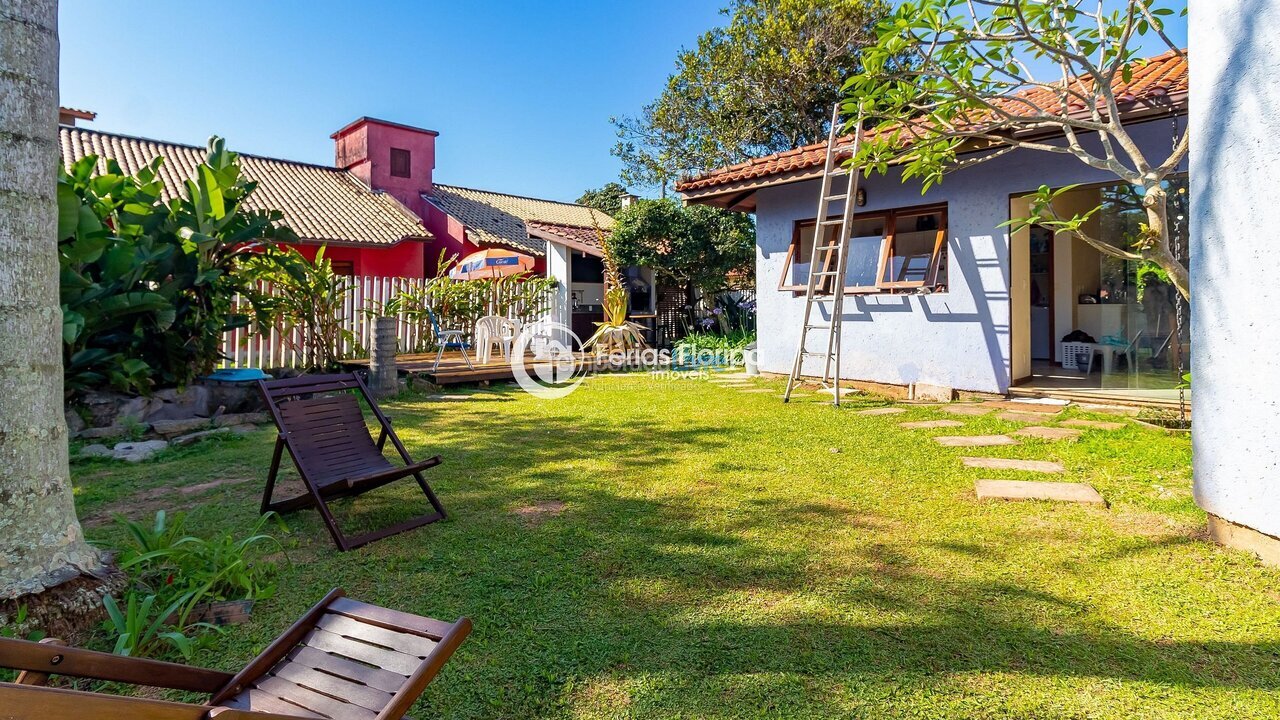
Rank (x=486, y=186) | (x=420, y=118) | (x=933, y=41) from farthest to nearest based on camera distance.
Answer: (x=486, y=186), (x=420, y=118), (x=933, y=41)

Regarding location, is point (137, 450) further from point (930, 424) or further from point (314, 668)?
point (930, 424)

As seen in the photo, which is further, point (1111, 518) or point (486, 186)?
point (486, 186)

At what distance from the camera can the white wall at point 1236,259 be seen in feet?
9.33

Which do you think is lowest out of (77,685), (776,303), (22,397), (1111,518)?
(77,685)

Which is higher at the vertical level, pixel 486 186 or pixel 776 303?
pixel 486 186

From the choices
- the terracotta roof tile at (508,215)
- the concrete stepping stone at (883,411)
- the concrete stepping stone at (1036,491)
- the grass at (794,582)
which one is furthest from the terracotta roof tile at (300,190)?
the concrete stepping stone at (1036,491)

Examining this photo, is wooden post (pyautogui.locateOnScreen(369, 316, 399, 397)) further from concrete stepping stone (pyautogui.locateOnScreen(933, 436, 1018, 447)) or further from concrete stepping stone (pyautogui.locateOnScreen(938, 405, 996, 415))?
concrete stepping stone (pyautogui.locateOnScreen(938, 405, 996, 415))

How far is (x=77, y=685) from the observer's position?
7.58ft

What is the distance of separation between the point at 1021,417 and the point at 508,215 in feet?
70.6

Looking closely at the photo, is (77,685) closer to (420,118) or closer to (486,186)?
(420,118)

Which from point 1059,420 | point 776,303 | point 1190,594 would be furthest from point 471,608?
point 776,303

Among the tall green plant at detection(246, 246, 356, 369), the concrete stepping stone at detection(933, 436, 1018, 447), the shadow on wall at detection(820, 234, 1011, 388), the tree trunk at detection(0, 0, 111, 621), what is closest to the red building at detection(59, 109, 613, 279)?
the tall green plant at detection(246, 246, 356, 369)

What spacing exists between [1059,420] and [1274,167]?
4.14 metres

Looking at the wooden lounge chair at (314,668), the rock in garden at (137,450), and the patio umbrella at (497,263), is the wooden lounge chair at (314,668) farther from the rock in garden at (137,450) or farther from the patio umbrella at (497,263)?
the patio umbrella at (497,263)
